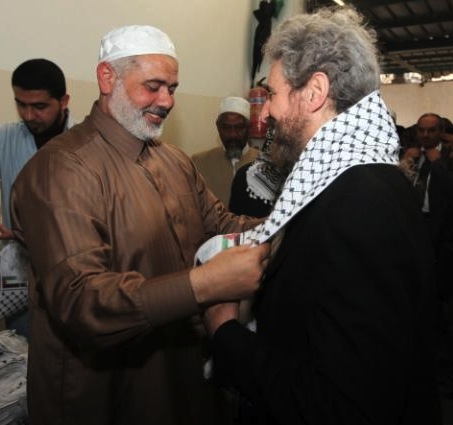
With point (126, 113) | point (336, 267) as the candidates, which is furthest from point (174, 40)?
point (336, 267)

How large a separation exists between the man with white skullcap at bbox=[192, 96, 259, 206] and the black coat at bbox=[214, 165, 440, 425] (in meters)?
2.49

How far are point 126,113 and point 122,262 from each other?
1.62 ft

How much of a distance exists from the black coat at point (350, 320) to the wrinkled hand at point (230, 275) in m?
0.06

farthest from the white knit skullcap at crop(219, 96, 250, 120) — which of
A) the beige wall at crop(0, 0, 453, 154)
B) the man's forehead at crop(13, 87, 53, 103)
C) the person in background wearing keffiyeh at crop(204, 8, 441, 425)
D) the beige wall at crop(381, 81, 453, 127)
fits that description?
the beige wall at crop(381, 81, 453, 127)

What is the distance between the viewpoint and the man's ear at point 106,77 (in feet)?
5.09

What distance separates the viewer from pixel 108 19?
2.88 metres

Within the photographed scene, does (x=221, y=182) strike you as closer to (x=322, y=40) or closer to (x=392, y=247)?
(x=322, y=40)

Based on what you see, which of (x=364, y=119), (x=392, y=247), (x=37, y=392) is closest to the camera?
(x=392, y=247)

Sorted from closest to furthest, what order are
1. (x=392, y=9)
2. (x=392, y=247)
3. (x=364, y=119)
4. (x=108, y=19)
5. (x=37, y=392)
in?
(x=392, y=247) < (x=364, y=119) < (x=37, y=392) < (x=108, y=19) < (x=392, y=9)

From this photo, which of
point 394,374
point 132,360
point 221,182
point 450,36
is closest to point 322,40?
point 394,374

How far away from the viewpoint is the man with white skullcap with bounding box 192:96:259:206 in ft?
11.6

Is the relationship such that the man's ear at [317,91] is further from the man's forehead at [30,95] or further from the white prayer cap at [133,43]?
the man's forehead at [30,95]

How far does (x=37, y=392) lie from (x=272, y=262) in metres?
0.86

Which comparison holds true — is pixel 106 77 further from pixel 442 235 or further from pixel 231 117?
pixel 442 235
